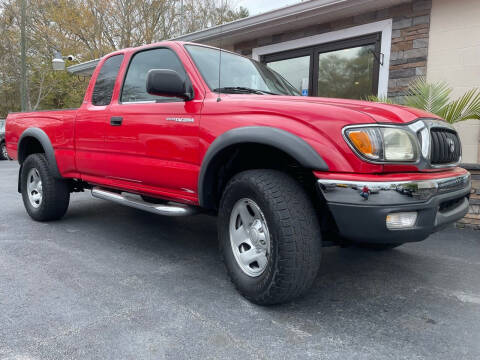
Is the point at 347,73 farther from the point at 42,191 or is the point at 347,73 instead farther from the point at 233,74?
the point at 42,191

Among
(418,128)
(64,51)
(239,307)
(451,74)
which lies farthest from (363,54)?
(64,51)

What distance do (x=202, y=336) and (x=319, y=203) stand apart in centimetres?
106

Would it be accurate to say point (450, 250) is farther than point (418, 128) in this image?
Yes

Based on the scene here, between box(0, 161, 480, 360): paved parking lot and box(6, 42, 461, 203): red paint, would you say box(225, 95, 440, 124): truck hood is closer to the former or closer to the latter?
box(6, 42, 461, 203): red paint

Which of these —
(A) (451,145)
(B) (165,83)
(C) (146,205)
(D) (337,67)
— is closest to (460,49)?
(D) (337,67)

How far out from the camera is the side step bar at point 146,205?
2.91 m

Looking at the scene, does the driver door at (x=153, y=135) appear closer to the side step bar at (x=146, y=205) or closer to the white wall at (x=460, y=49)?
the side step bar at (x=146, y=205)

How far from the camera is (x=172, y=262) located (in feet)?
10.6

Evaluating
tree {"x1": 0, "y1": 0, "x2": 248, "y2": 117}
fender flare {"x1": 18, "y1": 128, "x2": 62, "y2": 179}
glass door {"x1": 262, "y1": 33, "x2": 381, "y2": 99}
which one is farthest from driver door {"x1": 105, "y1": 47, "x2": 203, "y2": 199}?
tree {"x1": 0, "y1": 0, "x2": 248, "y2": 117}

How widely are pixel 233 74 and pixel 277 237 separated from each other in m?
1.57

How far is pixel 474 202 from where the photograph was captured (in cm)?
448

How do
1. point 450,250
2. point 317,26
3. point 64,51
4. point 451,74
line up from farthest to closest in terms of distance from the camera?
point 64,51
point 317,26
point 451,74
point 450,250

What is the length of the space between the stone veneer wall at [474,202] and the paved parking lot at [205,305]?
80 centimetres

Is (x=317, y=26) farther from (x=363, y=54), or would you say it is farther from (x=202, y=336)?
(x=202, y=336)
